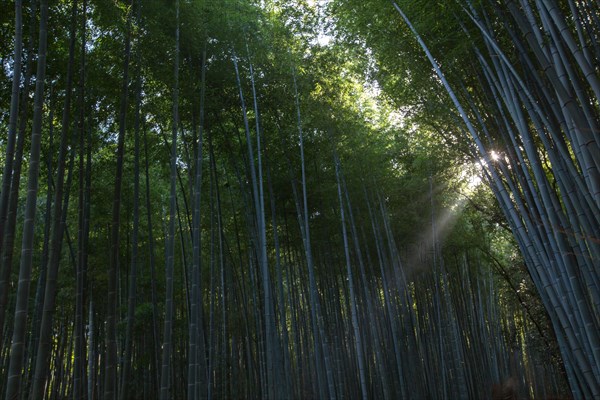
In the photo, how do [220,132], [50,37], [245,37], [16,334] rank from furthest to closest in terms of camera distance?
1. [220,132]
2. [245,37]
3. [50,37]
4. [16,334]

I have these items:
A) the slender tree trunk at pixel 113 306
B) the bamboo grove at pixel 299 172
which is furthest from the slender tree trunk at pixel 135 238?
the slender tree trunk at pixel 113 306

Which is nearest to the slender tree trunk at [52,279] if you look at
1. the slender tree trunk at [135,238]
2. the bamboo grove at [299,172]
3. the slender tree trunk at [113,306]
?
the bamboo grove at [299,172]

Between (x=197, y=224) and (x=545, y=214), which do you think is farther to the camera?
(x=197, y=224)

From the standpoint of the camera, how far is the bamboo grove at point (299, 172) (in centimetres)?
307

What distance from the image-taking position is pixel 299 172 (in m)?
7.00

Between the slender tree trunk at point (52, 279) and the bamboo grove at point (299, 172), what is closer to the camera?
the bamboo grove at point (299, 172)

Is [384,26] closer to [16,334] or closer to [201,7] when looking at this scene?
[201,7]

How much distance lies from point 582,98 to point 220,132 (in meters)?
4.86

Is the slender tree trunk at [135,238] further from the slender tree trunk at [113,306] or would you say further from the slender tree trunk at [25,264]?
the slender tree trunk at [25,264]

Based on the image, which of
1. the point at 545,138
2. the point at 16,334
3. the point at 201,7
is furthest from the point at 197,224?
the point at 545,138

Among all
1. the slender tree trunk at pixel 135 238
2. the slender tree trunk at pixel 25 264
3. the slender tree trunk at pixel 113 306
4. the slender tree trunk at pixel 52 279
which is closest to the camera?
the slender tree trunk at pixel 25 264

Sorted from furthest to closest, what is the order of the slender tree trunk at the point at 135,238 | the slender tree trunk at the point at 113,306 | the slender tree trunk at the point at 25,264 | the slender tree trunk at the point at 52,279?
the slender tree trunk at the point at 135,238, the slender tree trunk at the point at 52,279, the slender tree trunk at the point at 113,306, the slender tree trunk at the point at 25,264

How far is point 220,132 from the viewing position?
21.4ft

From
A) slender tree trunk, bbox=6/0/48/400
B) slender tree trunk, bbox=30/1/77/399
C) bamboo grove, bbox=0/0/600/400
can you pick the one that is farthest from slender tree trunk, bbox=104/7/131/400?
slender tree trunk, bbox=6/0/48/400
